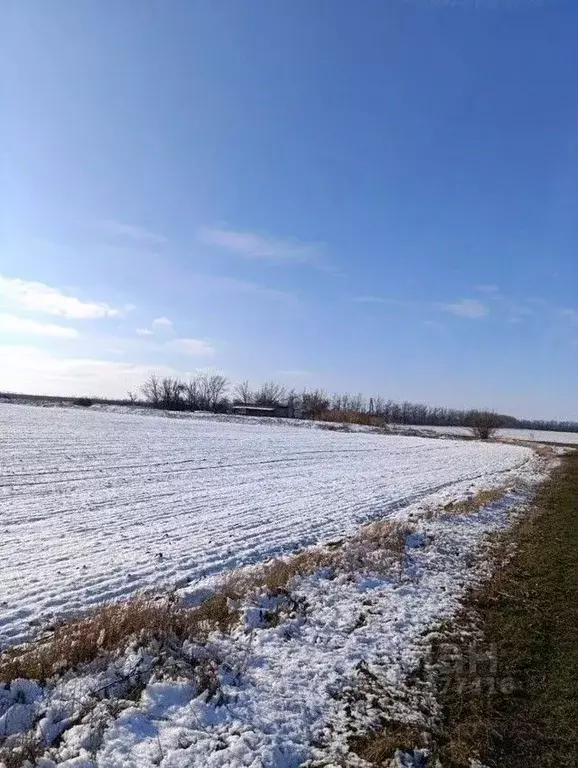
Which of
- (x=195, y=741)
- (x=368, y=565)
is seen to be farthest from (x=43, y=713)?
(x=368, y=565)

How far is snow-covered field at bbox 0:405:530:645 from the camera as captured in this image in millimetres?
8516

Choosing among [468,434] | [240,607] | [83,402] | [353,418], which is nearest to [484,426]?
[468,434]

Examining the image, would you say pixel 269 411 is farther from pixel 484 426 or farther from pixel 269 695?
pixel 269 695

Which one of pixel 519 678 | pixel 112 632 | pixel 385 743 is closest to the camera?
pixel 385 743

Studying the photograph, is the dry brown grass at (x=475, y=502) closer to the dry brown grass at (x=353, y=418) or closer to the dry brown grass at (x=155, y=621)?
the dry brown grass at (x=155, y=621)

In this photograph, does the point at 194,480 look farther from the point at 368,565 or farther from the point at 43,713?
the point at 43,713

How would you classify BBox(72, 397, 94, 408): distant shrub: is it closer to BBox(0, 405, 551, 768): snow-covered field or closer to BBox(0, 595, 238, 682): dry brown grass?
BBox(0, 405, 551, 768): snow-covered field

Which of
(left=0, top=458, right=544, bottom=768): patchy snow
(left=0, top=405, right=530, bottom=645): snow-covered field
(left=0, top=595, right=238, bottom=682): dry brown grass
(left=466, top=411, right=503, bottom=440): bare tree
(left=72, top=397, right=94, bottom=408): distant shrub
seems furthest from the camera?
(left=72, top=397, right=94, bottom=408): distant shrub

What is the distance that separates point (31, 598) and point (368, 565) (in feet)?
19.1

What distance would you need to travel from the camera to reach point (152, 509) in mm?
14570

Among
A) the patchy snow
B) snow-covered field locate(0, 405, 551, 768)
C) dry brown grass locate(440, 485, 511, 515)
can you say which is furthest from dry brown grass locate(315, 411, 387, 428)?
the patchy snow

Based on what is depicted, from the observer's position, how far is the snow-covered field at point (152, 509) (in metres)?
8.52

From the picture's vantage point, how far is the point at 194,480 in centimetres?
2062

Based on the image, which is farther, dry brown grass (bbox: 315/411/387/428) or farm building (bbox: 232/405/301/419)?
farm building (bbox: 232/405/301/419)
